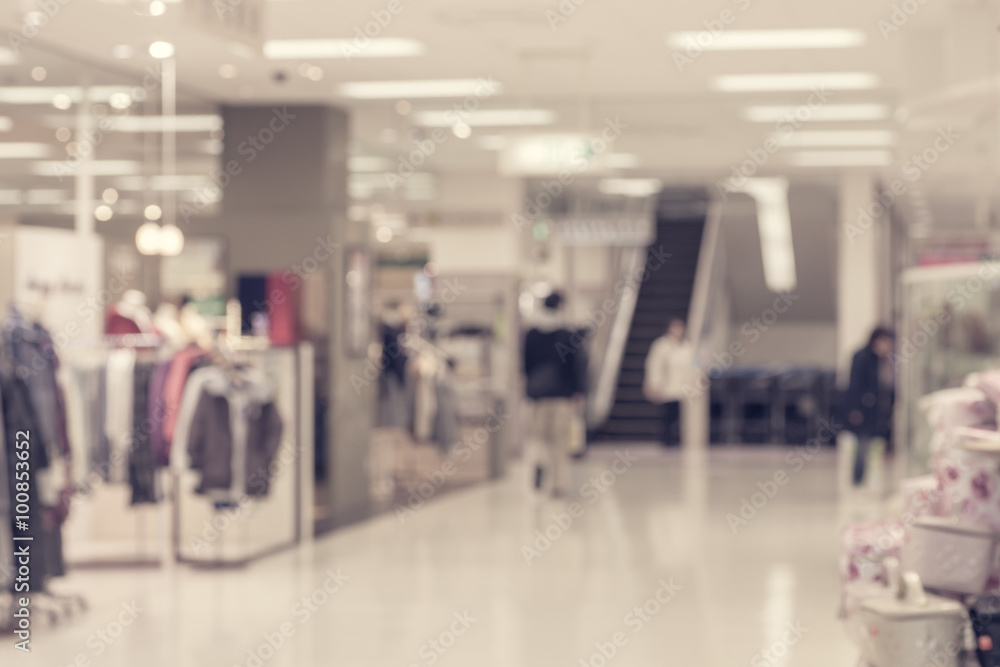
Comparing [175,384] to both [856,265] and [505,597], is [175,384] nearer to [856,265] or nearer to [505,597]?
[505,597]

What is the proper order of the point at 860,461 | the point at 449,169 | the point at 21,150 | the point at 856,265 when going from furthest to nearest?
the point at 856,265 → the point at 449,169 → the point at 860,461 → the point at 21,150

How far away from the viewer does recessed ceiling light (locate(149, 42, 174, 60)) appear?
888 cm

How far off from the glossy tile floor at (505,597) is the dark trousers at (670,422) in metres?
5.18

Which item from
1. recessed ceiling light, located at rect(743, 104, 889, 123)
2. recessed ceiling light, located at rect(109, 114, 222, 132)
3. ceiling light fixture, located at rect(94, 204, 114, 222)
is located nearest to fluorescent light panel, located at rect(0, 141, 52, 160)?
ceiling light fixture, located at rect(94, 204, 114, 222)

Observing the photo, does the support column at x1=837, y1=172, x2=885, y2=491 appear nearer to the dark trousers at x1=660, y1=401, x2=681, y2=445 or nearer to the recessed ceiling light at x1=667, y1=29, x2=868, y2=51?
the dark trousers at x1=660, y1=401, x2=681, y2=445

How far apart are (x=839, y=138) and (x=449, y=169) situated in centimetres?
444

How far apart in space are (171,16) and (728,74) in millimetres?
3953

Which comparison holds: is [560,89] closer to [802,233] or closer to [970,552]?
[970,552]

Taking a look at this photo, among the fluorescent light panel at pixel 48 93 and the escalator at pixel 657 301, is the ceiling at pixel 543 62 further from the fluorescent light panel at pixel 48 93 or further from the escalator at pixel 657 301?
the escalator at pixel 657 301

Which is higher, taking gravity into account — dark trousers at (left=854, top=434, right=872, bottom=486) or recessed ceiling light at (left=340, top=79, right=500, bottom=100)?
recessed ceiling light at (left=340, top=79, right=500, bottom=100)

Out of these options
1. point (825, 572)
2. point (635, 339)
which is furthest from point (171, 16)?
point (635, 339)

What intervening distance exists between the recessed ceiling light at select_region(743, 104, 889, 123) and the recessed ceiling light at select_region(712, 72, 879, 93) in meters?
0.90

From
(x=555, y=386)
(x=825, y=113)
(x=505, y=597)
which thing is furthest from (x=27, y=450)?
(x=825, y=113)

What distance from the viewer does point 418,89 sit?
34.8 ft
